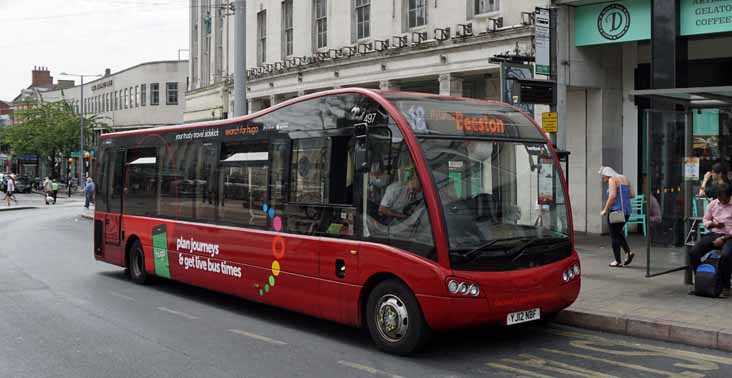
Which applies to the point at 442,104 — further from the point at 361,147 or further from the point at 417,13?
the point at 417,13

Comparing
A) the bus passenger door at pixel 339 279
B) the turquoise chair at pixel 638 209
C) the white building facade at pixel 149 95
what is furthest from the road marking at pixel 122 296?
the white building facade at pixel 149 95

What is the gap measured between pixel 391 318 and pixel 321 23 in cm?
1872

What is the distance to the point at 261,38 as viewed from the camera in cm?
2892

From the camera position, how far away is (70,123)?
226ft

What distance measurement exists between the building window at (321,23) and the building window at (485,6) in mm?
7183

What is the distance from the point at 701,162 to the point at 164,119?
56.3 metres

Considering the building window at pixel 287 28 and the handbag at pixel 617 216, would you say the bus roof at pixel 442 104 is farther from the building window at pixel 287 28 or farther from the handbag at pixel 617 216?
the building window at pixel 287 28

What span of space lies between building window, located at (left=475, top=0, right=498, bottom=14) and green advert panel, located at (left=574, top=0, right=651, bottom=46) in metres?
2.17

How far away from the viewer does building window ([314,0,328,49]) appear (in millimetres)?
24609

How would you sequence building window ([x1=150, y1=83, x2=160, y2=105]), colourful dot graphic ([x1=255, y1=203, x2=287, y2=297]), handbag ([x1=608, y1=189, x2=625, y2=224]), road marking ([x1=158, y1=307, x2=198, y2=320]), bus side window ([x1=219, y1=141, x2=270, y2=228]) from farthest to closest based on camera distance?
building window ([x1=150, y1=83, x2=160, y2=105]) < handbag ([x1=608, y1=189, x2=625, y2=224]) < road marking ([x1=158, y1=307, x2=198, y2=320]) < bus side window ([x1=219, y1=141, x2=270, y2=228]) < colourful dot graphic ([x1=255, y1=203, x2=287, y2=297])

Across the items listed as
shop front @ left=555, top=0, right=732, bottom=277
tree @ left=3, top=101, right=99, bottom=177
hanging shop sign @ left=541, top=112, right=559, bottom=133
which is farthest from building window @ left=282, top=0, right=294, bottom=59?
tree @ left=3, top=101, right=99, bottom=177

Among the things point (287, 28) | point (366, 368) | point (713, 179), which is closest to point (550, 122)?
point (713, 179)

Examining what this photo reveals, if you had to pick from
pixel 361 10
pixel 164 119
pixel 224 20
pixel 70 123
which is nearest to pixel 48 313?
pixel 361 10

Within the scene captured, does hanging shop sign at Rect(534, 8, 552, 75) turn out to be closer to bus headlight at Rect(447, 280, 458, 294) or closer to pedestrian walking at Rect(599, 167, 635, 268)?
pedestrian walking at Rect(599, 167, 635, 268)
